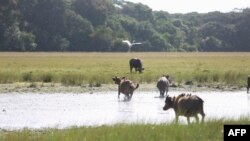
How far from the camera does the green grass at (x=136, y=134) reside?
506 inches

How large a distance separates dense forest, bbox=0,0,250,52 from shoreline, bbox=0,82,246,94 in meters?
47.6

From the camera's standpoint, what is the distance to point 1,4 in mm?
79938

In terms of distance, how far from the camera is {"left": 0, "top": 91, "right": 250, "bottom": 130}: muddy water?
1709 centimetres

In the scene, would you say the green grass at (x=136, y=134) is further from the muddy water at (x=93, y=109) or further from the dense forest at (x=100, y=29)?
the dense forest at (x=100, y=29)

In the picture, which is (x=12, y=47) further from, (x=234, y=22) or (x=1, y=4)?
(x=234, y=22)

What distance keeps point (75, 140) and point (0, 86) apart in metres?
17.2

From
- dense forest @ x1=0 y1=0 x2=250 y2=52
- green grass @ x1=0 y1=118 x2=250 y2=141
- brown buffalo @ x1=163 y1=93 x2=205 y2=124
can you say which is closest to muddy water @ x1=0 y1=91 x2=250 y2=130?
brown buffalo @ x1=163 y1=93 x2=205 y2=124

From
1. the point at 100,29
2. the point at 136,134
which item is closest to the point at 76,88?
the point at 136,134

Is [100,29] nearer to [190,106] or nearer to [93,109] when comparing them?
[93,109]

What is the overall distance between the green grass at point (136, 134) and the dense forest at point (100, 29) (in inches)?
2511

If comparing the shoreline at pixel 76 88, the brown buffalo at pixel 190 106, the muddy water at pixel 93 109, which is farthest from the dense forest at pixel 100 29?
the brown buffalo at pixel 190 106

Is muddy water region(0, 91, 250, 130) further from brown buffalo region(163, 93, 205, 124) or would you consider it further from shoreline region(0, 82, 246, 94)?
shoreline region(0, 82, 246, 94)

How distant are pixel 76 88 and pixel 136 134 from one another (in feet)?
52.1

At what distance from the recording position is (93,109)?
20.4 m
